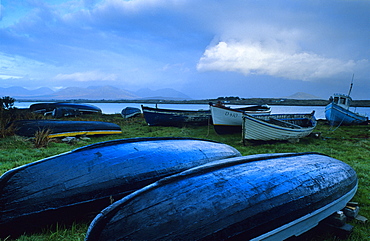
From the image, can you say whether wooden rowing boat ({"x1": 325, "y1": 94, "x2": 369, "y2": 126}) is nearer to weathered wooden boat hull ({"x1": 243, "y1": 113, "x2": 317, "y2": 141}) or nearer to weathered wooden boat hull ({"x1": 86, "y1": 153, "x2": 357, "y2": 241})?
weathered wooden boat hull ({"x1": 243, "y1": 113, "x2": 317, "y2": 141})

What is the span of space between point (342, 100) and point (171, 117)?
18.0m

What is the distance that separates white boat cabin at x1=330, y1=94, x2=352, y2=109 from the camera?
21.6m

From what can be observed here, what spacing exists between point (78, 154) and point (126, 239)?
7.13 ft

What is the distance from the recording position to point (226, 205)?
2.26 metres

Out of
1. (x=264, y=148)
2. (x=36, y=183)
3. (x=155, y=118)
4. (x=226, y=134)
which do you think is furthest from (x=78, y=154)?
(x=155, y=118)

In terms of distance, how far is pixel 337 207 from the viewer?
3225 mm

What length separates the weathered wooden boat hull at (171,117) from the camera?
16.6 m

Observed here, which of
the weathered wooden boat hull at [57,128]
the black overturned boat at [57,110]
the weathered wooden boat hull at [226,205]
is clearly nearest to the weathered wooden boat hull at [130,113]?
the black overturned boat at [57,110]

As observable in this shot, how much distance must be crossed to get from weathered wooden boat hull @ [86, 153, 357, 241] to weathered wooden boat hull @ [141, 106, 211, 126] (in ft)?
44.4

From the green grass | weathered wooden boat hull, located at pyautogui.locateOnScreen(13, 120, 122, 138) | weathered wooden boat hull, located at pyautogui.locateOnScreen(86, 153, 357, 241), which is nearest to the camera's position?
weathered wooden boat hull, located at pyautogui.locateOnScreen(86, 153, 357, 241)

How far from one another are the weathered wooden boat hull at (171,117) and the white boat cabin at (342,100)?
14.6 meters

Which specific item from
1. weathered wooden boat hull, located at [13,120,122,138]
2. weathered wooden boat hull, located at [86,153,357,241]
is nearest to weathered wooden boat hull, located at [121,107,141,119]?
weathered wooden boat hull, located at [13,120,122,138]

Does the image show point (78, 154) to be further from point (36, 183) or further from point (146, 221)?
Answer: point (146, 221)

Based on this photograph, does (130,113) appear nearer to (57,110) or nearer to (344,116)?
(57,110)
